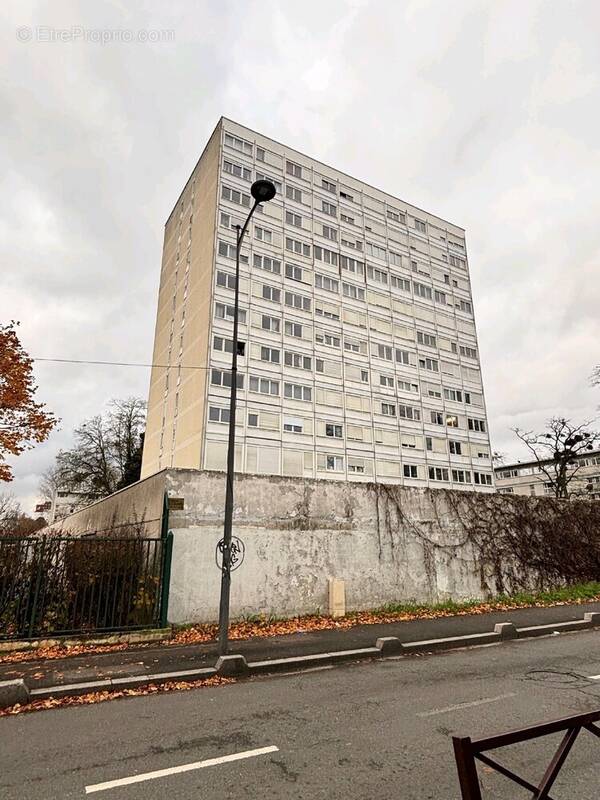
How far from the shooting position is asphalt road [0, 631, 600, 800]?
4039mm

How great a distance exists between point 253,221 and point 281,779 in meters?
42.7

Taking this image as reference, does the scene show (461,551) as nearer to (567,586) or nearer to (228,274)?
(567,586)

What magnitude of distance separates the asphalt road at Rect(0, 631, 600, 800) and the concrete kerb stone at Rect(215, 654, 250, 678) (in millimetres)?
362

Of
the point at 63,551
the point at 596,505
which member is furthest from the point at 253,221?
the point at 63,551

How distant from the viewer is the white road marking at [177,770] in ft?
13.5

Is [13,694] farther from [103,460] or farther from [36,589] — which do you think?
[103,460]

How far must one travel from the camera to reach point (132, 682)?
714cm

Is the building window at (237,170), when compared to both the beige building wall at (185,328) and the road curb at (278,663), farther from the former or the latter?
the road curb at (278,663)

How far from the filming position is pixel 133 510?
13883 millimetres

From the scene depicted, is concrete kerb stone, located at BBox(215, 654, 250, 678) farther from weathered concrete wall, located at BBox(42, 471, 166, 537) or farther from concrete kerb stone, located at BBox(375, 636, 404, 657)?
weathered concrete wall, located at BBox(42, 471, 166, 537)

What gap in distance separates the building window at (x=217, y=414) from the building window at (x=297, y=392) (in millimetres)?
5860

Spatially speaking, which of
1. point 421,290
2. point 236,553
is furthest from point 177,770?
point 421,290

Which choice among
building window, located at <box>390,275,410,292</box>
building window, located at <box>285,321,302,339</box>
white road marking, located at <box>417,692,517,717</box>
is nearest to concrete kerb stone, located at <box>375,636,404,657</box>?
white road marking, located at <box>417,692,517,717</box>

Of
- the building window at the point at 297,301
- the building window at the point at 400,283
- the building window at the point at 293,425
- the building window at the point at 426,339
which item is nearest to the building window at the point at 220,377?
the building window at the point at 293,425
